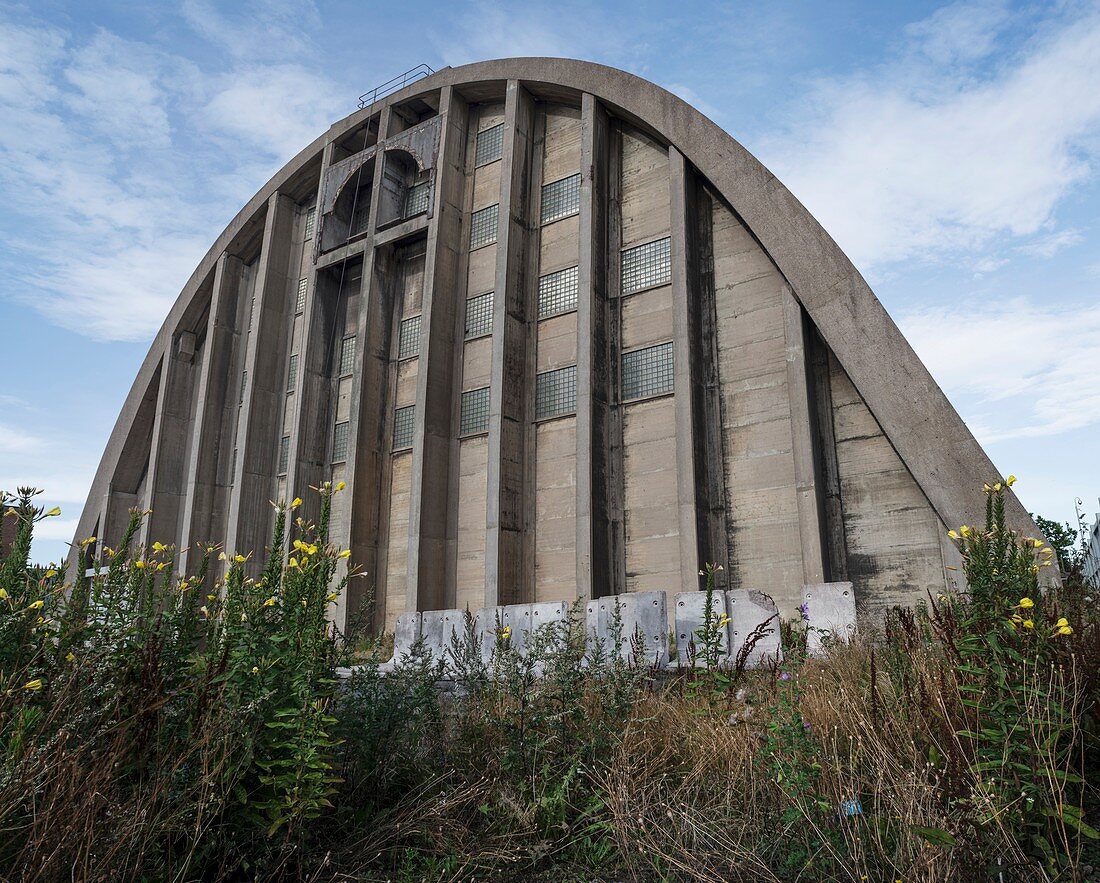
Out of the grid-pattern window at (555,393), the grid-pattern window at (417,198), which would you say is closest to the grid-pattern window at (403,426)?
the grid-pattern window at (555,393)

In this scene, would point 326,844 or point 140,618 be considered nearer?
point 326,844

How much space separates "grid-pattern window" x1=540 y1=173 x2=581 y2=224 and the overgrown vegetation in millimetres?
16098

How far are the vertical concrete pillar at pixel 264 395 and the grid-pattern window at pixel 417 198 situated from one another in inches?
223

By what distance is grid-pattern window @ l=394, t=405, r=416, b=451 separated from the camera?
68.6ft

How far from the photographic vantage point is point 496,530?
1706 cm

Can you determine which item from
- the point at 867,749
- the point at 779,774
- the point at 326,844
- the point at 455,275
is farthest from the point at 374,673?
the point at 455,275

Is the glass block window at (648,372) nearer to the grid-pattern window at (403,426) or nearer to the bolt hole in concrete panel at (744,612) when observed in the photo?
the grid-pattern window at (403,426)

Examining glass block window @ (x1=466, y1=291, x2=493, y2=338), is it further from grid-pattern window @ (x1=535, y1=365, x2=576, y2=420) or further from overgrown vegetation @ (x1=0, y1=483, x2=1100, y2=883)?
overgrown vegetation @ (x1=0, y1=483, x2=1100, y2=883)

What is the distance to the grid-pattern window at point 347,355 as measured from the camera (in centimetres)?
2339

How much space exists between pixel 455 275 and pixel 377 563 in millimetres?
8098

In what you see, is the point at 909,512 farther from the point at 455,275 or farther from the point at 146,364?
the point at 146,364

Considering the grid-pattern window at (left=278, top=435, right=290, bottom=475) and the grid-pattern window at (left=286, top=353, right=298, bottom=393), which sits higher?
the grid-pattern window at (left=286, top=353, right=298, bottom=393)

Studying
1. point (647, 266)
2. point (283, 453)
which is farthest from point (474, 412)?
point (283, 453)

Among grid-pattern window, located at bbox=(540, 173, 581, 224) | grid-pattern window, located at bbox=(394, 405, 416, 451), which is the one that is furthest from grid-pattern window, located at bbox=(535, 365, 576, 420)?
grid-pattern window, located at bbox=(540, 173, 581, 224)
